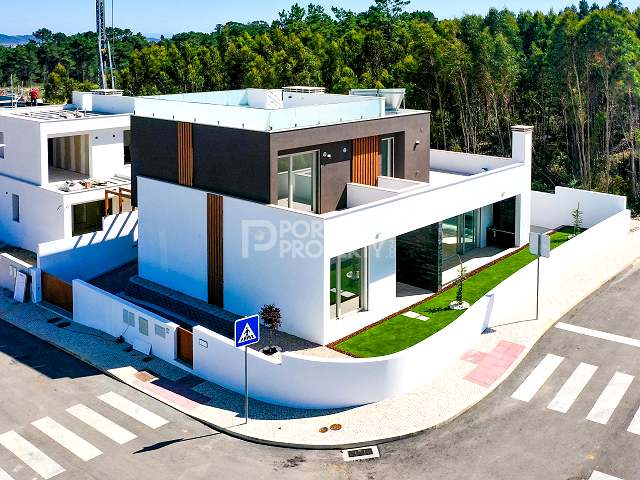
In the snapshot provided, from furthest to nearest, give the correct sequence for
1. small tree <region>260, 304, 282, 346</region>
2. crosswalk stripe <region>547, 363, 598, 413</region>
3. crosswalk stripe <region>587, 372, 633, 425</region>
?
small tree <region>260, 304, 282, 346</region>, crosswalk stripe <region>547, 363, 598, 413</region>, crosswalk stripe <region>587, 372, 633, 425</region>

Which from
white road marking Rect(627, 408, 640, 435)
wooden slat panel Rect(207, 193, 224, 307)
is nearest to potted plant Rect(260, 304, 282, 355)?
wooden slat panel Rect(207, 193, 224, 307)

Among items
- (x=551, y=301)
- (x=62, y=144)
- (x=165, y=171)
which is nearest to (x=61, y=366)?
(x=165, y=171)

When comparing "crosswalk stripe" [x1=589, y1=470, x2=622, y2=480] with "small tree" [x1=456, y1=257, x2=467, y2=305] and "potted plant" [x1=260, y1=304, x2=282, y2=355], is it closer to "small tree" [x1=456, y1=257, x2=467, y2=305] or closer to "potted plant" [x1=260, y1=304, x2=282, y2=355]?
"potted plant" [x1=260, y1=304, x2=282, y2=355]

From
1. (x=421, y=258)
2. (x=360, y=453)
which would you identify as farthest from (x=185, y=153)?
(x=360, y=453)

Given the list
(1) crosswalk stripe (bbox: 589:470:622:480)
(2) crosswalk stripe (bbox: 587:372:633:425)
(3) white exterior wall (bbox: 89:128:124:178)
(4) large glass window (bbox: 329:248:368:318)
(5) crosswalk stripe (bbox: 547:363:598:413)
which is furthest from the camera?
(3) white exterior wall (bbox: 89:128:124:178)

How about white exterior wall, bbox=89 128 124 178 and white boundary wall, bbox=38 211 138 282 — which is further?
white exterior wall, bbox=89 128 124 178

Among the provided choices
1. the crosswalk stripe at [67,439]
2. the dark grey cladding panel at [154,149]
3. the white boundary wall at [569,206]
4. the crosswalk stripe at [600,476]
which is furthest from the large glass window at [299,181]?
the white boundary wall at [569,206]

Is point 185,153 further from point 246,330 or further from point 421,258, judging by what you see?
point 246,330
